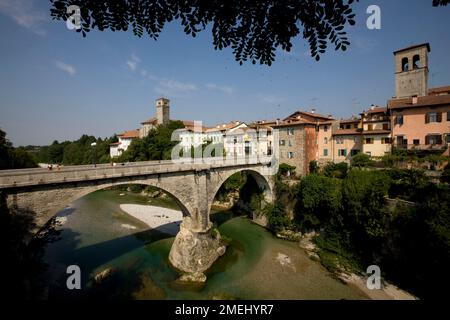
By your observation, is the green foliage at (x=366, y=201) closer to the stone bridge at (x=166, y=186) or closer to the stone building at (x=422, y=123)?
the stone building at (x=422, y=123)

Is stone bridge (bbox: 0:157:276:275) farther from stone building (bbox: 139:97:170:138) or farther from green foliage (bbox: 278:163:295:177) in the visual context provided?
stone building (bbox: 139:97:170:138)

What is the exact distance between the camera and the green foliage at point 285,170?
28734 mm

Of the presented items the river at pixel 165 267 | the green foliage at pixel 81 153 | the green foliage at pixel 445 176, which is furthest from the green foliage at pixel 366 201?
the green foliage at pixel 81 153

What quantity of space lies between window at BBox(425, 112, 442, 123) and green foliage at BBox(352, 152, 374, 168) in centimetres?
577

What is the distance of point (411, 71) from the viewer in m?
30.2

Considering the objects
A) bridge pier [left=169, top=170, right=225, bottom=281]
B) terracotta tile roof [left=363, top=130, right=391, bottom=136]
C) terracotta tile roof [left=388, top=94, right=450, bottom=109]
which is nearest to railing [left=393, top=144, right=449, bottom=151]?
terracotta tile roof [left=363, top=130, right=391, bottom=136]

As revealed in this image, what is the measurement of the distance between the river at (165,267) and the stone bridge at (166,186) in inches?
62.3

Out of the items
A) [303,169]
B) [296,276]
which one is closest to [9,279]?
[296,276]

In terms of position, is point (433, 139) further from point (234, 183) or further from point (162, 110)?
point (162, 110)

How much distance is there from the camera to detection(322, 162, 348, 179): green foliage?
961 inches

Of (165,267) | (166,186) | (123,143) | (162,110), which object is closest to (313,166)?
(166,186)

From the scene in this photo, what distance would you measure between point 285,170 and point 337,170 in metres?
5.88

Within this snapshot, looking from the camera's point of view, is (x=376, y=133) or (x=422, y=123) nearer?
(x=422, y=123)

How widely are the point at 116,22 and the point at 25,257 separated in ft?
42.4
